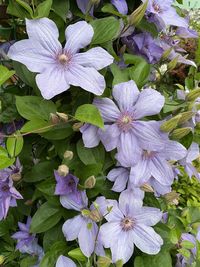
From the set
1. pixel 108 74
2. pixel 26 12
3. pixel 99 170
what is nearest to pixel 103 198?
pixel 99 170

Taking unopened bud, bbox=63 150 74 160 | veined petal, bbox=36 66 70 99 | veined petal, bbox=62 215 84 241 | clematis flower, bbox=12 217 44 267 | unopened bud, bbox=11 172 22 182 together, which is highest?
veined petal, bbox=36 66 70 99

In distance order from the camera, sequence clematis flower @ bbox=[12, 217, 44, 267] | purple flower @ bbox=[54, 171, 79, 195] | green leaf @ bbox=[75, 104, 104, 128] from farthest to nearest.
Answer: clematis flower @ bbox=[12, 217, 44, 267] → purple flower @ bbox=[54, 171, 79, 195] → green leaf @ bbox=[75, 104, 104, 128]

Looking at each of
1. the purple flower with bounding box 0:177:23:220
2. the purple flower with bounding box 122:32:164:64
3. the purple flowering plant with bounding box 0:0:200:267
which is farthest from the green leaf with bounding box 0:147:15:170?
the purple flower with bounding box 122:32:164:64

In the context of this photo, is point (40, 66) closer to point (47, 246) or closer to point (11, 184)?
point (11, 184)

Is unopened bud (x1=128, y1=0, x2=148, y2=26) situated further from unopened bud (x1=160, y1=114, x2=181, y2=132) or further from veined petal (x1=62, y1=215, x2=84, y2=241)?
veined petal (x1=62, y1=215, x2=84, y2=241)

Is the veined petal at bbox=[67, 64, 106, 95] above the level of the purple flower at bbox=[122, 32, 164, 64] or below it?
above
